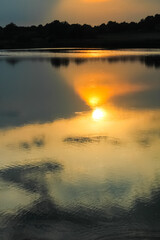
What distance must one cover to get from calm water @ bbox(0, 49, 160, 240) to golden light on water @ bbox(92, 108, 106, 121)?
0.28 ft

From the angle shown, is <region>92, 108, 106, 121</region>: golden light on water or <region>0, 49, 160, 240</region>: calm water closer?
<region>0, 49, 160, 240</region>: calm water

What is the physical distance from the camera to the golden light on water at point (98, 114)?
2168 cm

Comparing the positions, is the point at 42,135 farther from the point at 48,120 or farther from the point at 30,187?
the point at 30,187

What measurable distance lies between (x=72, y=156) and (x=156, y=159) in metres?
3.18

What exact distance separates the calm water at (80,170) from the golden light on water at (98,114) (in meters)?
0.09

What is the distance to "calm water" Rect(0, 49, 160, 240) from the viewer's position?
9.77 metres

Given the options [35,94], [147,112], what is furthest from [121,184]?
[35,94]

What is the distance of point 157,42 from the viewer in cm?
14488

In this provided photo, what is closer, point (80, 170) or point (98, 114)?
point (80, 170)

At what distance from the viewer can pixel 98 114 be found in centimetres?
2292

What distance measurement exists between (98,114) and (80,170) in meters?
9.83

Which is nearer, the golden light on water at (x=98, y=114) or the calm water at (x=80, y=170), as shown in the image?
the calm water at (x=80, y=170)

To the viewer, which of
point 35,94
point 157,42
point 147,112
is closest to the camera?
point 147,112

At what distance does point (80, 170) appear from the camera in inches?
527
